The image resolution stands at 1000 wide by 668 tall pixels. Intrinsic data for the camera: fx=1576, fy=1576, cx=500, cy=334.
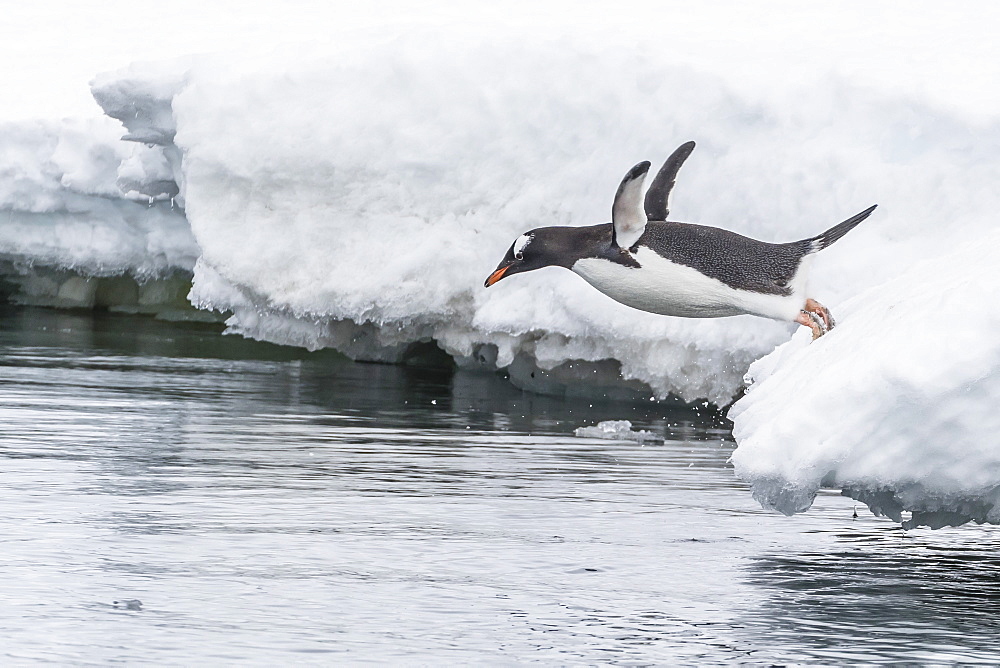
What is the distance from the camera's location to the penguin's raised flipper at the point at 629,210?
7.21m

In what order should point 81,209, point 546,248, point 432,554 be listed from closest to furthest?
point 432,554 < point 546,248 < point 81,209

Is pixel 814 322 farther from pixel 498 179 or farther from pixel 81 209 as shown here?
pixel 81 209

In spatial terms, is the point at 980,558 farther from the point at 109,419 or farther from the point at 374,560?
the point at 109,419

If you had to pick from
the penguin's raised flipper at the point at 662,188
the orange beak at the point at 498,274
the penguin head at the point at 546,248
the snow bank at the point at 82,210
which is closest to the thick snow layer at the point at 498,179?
the penguin's raised flipper at the point at 662,188

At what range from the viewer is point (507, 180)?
1283 centimetres

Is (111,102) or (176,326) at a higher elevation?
(111,102)

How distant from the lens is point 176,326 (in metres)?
23.6

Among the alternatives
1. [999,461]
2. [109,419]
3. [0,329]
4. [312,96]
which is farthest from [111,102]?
[999,461]

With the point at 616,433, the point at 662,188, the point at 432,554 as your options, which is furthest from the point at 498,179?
the point at 432,554

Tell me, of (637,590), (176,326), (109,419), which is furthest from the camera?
(176,326)

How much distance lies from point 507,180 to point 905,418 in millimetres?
8248

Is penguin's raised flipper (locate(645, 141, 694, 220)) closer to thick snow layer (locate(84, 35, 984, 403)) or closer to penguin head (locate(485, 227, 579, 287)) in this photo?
penguin head (locate(485, 227, 579, 287))

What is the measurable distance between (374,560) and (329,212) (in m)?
8.72

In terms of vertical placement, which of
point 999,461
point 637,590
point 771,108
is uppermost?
point 771,108
